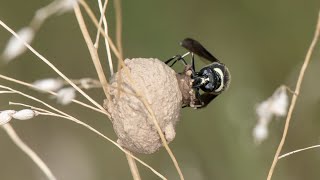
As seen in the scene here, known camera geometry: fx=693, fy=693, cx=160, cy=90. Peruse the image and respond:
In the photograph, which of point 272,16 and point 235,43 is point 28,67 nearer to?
point 235,43

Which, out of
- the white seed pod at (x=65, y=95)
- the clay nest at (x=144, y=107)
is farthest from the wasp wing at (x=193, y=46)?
the white seed pod at (x=65, y=95)

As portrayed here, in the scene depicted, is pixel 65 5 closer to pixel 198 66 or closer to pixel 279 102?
pixel 279 102

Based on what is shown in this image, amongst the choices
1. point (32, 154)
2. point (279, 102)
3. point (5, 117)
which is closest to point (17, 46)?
point (5, 117)

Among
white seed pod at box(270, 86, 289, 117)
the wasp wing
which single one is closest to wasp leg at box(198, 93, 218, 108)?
the wasp wing

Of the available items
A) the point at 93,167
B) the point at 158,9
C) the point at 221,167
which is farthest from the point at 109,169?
the point at 158,9

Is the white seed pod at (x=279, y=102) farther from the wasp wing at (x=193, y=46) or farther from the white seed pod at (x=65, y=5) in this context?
the wasp wing at (x=193, y=46)

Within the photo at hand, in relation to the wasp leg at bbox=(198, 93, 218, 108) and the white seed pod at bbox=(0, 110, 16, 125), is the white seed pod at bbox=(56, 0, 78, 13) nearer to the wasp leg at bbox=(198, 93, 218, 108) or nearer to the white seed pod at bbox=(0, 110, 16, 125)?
the white seed pod at bbox=(0, 110, 16, 125)
